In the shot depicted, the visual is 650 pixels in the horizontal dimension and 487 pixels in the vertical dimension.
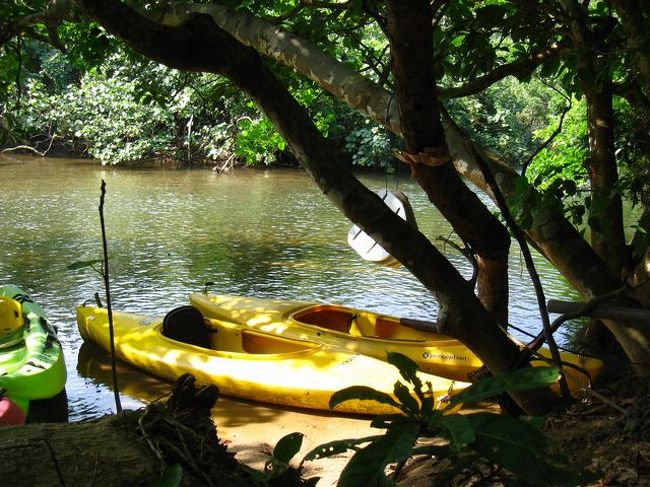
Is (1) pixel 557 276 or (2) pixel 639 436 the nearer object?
(2) pixel 639 436

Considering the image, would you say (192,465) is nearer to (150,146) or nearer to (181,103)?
(181,103)

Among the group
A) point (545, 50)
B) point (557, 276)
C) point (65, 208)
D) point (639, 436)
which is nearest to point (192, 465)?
point (639, 436)

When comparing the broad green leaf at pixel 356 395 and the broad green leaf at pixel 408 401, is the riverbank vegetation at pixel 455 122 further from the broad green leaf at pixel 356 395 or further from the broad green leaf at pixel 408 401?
the broad green leaf at pixel 408 401

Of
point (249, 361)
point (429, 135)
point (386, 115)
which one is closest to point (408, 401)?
point (429, 135)

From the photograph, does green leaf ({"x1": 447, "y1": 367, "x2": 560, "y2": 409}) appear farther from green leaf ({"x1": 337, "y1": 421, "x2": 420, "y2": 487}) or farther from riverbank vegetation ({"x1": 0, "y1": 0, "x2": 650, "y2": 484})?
riverbank vegetation ({"x1": 0, "y1": 0, "x2": 650, "y2": 484})

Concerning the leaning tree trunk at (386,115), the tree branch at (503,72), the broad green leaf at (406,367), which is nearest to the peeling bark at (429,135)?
the leaning tree trunk at (386,115)

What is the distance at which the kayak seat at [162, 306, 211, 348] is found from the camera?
726 cm

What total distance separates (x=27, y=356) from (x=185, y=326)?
1.78 meters

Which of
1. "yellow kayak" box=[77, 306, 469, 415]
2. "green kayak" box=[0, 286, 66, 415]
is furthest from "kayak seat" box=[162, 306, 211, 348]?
"green kayak" box=[0, 286, 66, 415]

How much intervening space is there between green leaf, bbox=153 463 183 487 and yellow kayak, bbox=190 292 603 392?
4881mm

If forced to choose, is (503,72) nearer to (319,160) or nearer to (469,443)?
(319,160)

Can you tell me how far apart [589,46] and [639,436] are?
6.32 ft

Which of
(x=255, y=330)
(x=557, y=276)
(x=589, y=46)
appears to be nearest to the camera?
(x=589, y=46)

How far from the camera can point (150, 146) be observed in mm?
24281
